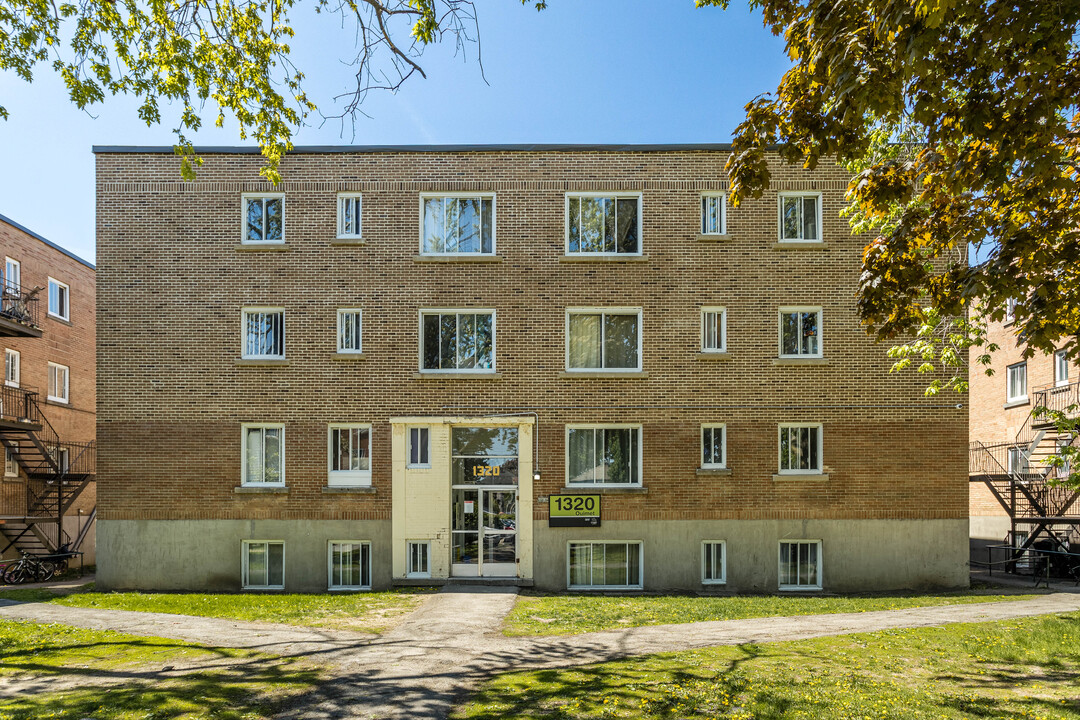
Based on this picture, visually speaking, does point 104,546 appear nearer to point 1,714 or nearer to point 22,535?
point 22,535

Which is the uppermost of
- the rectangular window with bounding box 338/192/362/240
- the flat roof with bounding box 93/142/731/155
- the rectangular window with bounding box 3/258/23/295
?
the flat roof with bounding box 93/142/731/155

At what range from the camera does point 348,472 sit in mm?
A: 17609

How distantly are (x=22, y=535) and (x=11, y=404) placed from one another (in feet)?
13.5

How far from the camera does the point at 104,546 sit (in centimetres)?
1745

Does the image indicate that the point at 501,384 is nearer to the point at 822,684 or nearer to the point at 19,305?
the point at 822,684

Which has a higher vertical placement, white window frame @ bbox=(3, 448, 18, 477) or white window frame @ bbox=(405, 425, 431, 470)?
white window frame @ bbox=(405, 425, 431, 470)

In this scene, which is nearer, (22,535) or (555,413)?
(555,413)

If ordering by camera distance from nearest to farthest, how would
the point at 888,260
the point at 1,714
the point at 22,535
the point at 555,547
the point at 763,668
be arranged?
the point at 1,714 → the point at 888,260 → the point at 763,668 → the point at 555,547 → the point at 22,535

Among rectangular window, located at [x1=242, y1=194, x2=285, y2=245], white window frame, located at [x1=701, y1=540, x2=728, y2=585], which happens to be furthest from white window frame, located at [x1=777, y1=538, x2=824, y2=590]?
rectangular window, located at [x1=242, y1=194, x2=285, y2=245]

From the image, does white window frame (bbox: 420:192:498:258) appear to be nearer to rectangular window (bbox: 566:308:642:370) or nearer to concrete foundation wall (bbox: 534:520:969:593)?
rectangular window (bbox: 566:308:642:370)

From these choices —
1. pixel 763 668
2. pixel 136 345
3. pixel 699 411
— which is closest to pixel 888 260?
pixel 763 668

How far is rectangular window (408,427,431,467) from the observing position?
17.6 metres

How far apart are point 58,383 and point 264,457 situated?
43.6 feet

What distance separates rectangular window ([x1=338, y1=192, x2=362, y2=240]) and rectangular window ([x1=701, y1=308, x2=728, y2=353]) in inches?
348
